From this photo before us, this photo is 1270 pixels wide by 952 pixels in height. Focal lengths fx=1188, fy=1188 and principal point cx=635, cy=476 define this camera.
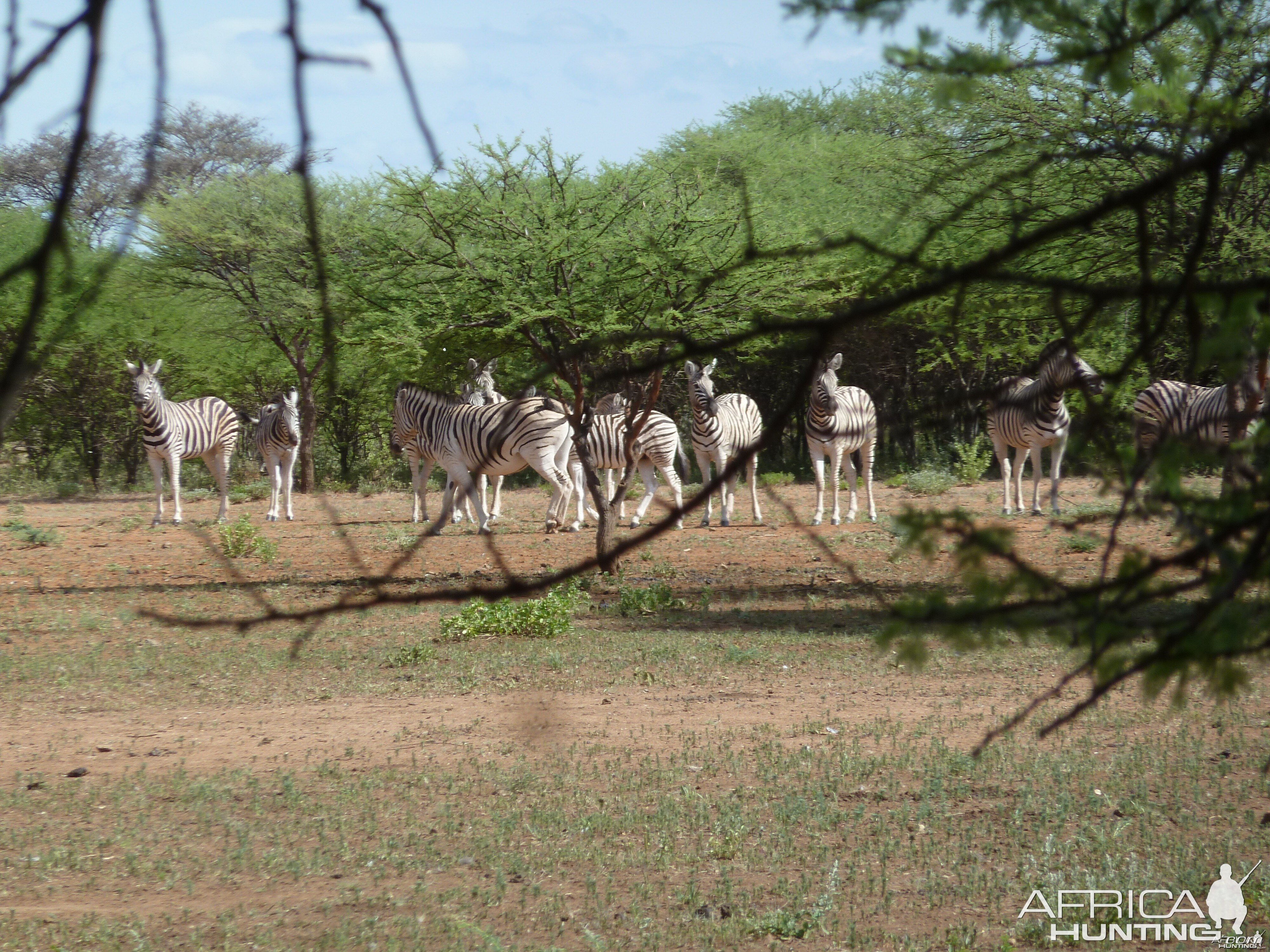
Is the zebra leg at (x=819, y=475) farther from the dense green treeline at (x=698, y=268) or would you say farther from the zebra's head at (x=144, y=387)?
the zebra's head at (x=144, y=387)

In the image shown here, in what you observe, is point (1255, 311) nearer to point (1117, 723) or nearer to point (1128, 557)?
point (1128, 557)

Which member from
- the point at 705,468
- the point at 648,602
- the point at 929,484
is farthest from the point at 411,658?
the point at 929,484

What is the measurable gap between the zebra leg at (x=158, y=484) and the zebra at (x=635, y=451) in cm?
561

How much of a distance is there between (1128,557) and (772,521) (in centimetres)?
1471

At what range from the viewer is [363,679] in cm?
808

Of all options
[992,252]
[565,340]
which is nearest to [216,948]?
[992,252]

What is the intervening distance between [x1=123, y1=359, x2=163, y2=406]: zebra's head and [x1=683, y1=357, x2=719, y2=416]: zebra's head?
7.27 meters

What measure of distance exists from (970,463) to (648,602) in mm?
11786

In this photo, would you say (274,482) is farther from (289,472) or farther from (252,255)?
(252,255)

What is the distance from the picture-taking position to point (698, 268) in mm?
11617

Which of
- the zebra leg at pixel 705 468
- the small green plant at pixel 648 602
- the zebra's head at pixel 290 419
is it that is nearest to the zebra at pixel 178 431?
the zebra's head at pixel 290 419

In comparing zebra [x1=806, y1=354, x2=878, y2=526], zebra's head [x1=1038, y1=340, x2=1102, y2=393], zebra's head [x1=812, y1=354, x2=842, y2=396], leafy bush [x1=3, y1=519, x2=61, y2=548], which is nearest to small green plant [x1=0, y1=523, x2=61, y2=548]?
leafy bush [x1=3, y1=519, x2=61, y2=548]
